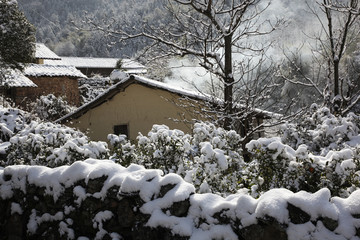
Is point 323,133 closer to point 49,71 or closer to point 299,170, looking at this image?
point 299,170

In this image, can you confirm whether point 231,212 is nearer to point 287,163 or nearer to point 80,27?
point 287,163

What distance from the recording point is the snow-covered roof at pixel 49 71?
2614cm

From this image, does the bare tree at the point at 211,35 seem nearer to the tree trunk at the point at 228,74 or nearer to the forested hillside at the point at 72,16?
the tree trunk at the point at 228,74

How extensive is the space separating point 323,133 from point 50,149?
15.0 ft

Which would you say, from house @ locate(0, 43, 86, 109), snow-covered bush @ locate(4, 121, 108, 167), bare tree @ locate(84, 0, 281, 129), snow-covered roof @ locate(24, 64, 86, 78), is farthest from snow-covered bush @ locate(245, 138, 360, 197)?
snow-covered roof @ locate(24, 64, 86, 78)

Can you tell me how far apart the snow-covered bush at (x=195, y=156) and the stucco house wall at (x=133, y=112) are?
25.5ft

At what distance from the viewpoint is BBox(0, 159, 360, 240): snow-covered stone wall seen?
2.30 metres

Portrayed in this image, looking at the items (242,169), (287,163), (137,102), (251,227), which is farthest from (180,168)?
(137,102)

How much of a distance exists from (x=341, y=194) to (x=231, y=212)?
1388mm

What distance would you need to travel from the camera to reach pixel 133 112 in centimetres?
1452

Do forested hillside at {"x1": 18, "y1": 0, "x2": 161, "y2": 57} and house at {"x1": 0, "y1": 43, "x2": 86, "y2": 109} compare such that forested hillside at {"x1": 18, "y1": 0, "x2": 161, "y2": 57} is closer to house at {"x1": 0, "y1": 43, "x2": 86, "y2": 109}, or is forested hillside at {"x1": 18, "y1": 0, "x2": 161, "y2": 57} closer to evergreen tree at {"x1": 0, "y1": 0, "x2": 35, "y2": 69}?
house at {"x1": 0, "y1": 43, "x2": 86, "y2": 109}

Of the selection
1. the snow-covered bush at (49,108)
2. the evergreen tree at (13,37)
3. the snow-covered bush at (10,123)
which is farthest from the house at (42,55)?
the snow-covered bush at (10,123)

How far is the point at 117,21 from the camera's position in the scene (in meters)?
7.84

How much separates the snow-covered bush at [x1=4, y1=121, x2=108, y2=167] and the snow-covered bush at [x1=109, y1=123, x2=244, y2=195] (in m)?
0.38
